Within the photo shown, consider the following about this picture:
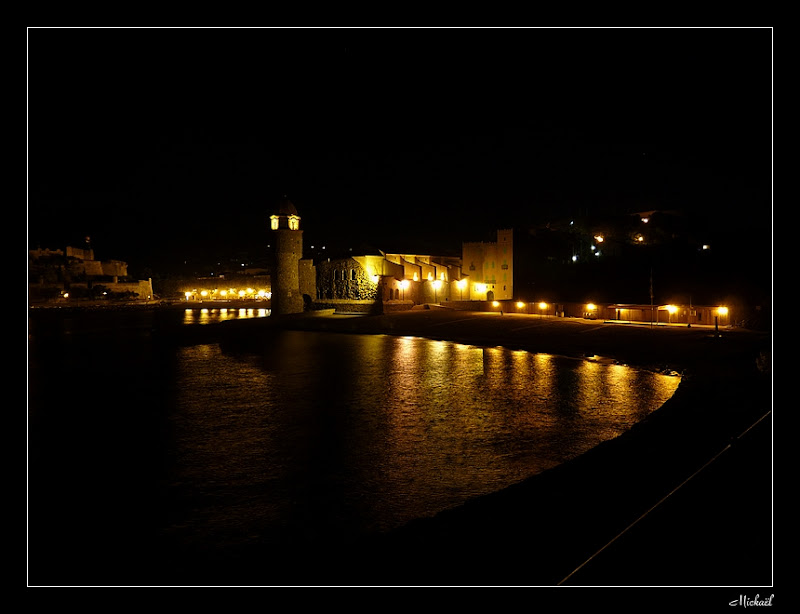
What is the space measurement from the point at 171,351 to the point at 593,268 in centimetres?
3199

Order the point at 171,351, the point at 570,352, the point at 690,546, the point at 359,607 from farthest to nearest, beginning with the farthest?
1. the point at 171,351
2. the point at 570,352
3. the point at 690,546
4. the point at 359,607

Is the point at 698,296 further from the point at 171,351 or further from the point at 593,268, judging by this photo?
the point at 171,351

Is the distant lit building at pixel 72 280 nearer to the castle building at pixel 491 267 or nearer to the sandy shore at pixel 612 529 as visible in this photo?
the castle building at pixel 491 267

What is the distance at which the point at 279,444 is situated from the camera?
8.75 m

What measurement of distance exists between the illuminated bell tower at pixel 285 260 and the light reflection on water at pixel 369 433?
23286mm

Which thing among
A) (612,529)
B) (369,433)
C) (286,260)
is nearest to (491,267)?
(286,260)

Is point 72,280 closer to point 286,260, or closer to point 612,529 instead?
point 286,260

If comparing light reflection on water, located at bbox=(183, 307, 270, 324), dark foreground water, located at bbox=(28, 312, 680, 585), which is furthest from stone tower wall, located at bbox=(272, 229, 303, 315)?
dark foreground water, located at bbox=(28, 312, 680, 585)

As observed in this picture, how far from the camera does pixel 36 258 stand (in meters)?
60.8

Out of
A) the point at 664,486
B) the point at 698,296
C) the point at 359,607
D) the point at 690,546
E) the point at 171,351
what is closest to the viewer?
the point at 359,607

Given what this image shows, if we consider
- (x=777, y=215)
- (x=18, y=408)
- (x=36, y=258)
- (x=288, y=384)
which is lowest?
(x=288, y=384)

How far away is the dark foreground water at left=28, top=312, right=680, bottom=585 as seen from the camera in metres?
5.75

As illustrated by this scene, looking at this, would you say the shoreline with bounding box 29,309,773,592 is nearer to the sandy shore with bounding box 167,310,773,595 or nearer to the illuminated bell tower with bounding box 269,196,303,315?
the sandy shore with bounding box 167,310,773,595

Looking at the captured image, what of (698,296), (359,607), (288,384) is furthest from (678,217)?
(359,607)
